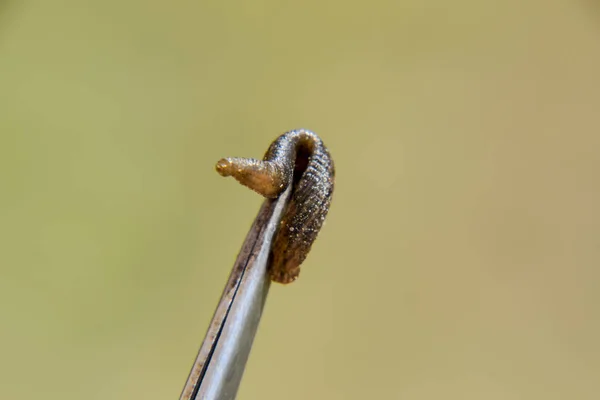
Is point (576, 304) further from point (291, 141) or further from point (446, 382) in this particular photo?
point (291, 141)

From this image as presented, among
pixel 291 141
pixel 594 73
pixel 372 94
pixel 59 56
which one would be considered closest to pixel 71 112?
pixel 59 56

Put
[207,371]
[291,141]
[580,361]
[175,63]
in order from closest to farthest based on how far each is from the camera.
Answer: [207,371] → [291,141] → [580,361] → [175,63]

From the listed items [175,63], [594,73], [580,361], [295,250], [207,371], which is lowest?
[207,371]

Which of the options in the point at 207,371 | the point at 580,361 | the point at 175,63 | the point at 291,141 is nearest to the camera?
the point at 207,371

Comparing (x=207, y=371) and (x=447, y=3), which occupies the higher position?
(x=447, y=3)
